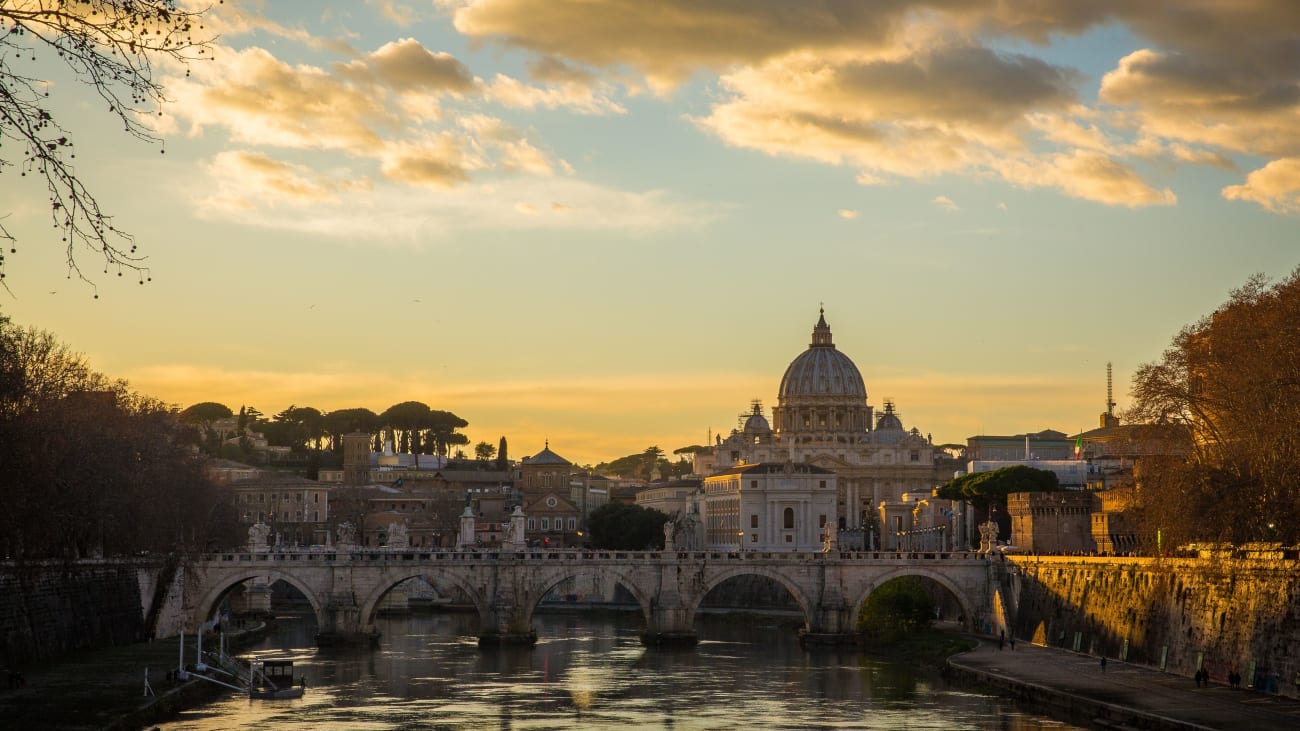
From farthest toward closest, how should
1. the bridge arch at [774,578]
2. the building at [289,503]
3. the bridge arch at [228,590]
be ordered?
the building at [289,503], the bridge arch at [774,578], the bridge arch at [228,590]

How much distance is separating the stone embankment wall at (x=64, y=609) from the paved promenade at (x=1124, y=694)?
31.0 metres

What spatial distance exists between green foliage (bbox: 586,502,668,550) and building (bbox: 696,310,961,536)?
39.2m

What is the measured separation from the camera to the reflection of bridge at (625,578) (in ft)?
251

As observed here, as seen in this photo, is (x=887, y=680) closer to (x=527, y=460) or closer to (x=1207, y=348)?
(x=1207, y=348)

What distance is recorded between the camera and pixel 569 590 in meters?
116

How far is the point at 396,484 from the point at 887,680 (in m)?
105

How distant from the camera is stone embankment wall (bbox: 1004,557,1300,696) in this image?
46.0 metres

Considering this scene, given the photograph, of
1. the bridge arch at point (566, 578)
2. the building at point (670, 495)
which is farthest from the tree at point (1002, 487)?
the building at point (670, 495)

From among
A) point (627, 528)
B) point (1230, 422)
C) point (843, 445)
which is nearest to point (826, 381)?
point (843, 445)

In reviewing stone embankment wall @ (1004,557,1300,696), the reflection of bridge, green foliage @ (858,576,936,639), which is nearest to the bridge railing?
the reflection of bridge

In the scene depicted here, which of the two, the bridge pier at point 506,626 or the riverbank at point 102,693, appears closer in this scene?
the riverbank at point 102,693

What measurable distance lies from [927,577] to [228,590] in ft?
105

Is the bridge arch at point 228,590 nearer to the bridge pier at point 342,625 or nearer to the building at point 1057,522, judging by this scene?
the bridge pier at point 342,625

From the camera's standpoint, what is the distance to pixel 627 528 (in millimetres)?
135125
